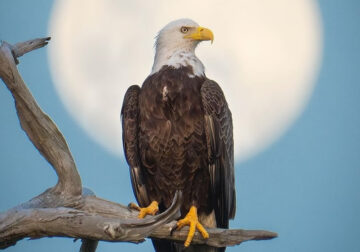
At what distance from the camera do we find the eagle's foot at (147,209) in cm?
599

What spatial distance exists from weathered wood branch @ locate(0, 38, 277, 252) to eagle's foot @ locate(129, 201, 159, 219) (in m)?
0.26

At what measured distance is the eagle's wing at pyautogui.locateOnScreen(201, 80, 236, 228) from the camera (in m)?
6.16

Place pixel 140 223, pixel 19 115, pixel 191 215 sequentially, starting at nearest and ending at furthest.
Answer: pixel 140 223 < pixel 19 115 < pixel 191 215

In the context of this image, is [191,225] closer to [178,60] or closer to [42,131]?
[42,131]

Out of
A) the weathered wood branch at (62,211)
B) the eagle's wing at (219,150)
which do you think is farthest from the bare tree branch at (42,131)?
the eagle's wing at (219,150)

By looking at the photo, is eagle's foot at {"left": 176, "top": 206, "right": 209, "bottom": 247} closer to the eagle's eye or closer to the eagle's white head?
the eagle's white head

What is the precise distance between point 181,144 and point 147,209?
2.31 ft

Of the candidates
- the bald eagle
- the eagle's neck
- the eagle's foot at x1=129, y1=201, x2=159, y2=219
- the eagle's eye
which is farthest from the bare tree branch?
the eagle's eye

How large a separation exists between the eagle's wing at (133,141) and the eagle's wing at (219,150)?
710 millimetres

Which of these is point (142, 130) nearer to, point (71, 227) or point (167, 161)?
point (167, 161)

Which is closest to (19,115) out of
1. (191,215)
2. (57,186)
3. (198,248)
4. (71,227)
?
(57,186)

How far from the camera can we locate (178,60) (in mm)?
6609

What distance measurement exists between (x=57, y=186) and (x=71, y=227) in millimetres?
536

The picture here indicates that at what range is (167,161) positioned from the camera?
20.2 feet
